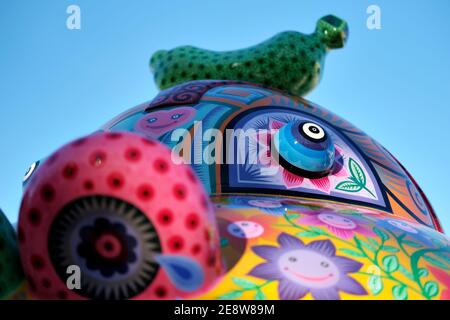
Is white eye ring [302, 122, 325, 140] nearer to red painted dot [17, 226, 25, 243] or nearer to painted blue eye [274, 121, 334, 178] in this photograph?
painted blue eye [274, 121, 334, 178]

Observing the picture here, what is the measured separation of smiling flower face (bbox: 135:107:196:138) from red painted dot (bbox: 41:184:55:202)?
1.51 meters

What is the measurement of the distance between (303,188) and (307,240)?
694 millimetres

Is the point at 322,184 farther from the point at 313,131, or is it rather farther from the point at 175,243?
the point at 175,243

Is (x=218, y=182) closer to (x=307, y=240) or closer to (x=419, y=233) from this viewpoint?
(x=307, y=240)

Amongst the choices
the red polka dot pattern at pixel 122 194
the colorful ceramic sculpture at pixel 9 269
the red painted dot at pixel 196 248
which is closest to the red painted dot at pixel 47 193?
the red polka dot pattern at pixel 122 194

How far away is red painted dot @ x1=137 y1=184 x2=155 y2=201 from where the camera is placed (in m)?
1.77

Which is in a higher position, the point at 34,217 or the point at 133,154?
the point at 133,154

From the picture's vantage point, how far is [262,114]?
3.41m

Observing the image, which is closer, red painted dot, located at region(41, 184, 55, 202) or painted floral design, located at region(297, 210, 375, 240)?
red painted dot, located at region(41, 184, 55, 202)

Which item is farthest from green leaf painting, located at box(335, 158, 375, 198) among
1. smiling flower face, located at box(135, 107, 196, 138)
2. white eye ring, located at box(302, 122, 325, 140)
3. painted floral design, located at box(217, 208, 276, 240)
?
smiling flower face, located at box(135, 107, 196, 138)

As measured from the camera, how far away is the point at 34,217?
1806 mm

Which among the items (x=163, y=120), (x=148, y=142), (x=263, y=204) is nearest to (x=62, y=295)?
(x=148, y=142)

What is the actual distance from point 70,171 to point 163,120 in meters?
1.69
